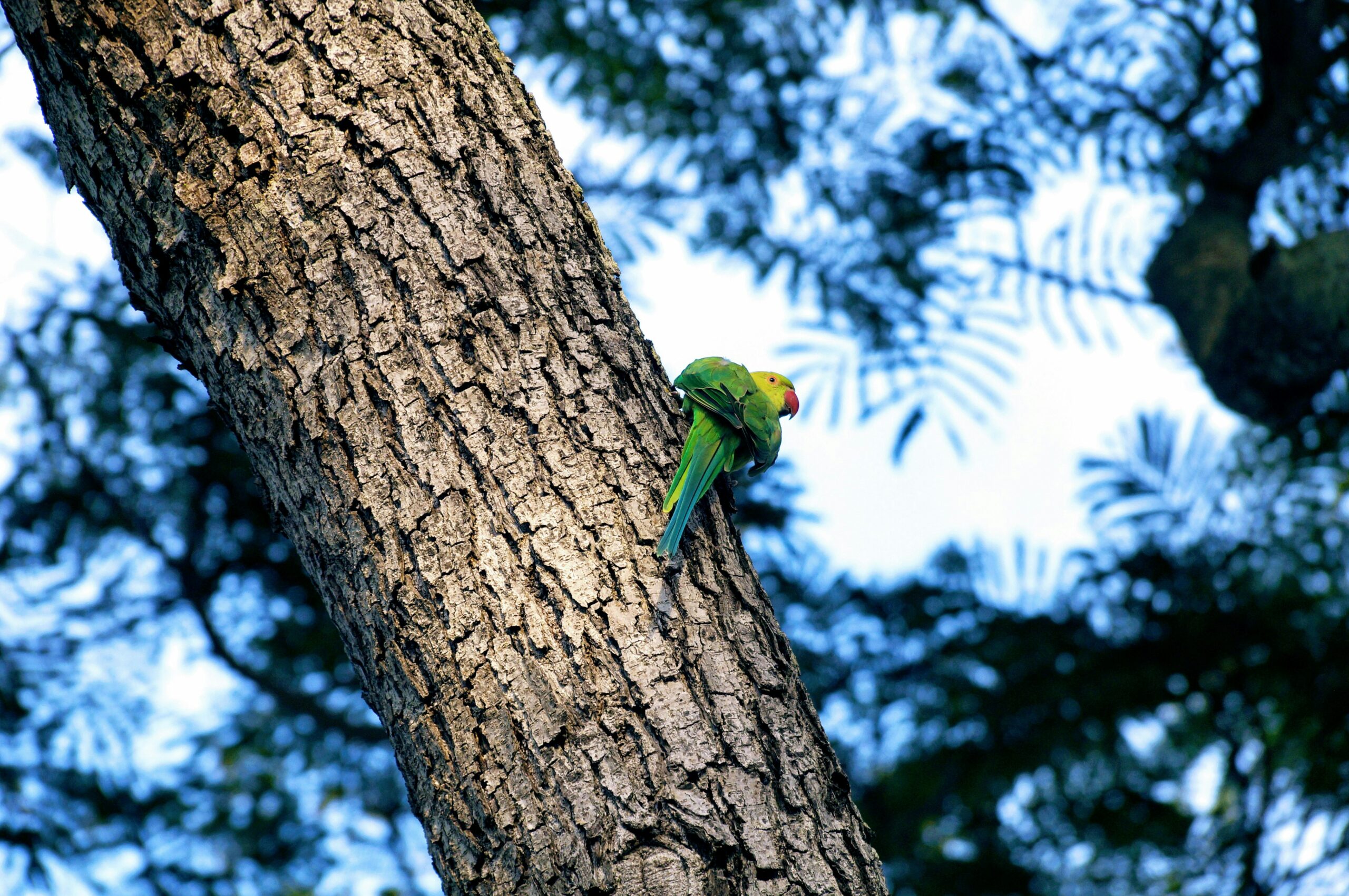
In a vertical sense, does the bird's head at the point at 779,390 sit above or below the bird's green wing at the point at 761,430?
above

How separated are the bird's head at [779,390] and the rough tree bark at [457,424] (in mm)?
1651

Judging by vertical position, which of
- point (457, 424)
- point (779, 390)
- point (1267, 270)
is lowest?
point (457, 424)

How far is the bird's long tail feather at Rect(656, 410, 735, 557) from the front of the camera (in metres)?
1.60

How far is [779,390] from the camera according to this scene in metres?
3.48

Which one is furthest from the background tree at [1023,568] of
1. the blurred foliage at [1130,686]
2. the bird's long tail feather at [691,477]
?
the bird's long tail feather at [691,477]

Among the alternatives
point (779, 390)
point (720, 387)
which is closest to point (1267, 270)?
point (779, 390)

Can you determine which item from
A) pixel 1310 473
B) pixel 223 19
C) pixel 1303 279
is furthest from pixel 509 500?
pixel 1310 473

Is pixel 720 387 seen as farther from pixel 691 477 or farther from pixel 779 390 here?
pixel 779 390

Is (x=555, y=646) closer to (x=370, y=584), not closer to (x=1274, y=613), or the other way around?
(x=370, y=584)

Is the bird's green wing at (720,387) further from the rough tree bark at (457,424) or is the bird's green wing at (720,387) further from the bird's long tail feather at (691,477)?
the rough tree bark at (457,424)

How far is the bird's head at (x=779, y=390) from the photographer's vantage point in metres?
3.44

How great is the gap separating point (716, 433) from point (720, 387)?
34cm

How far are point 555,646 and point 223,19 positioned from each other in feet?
4.36

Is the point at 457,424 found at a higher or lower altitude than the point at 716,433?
lower
